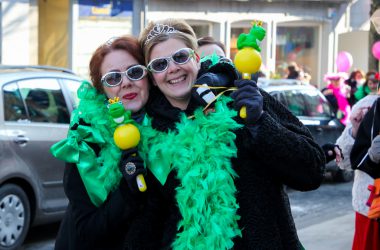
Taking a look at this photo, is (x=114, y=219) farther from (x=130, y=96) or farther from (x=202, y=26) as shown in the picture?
(x=202, y=26)

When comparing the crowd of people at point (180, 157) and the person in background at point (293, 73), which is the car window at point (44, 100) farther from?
the person in background at point (293, 73)

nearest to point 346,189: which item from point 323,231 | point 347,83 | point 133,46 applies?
point 323,231

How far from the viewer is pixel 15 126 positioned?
678 centimetres

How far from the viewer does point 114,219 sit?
2736mm

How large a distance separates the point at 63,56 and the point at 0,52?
9.51 ft

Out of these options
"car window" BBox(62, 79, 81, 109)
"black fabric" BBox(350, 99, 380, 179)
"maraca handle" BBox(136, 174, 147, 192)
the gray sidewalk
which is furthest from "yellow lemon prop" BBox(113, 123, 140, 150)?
"car window" BBox(62, 79, 81, 109)

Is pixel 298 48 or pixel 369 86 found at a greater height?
pixel 298 48

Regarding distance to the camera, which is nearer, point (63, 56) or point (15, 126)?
point (15, 126)

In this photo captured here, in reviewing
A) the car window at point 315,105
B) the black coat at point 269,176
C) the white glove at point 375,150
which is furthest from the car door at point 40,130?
the car window at point 315,105

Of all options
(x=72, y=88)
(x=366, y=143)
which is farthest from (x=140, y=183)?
(x=72, y=88)

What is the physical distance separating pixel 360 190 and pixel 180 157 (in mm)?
2717

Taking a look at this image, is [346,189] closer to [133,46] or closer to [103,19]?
[133,46]

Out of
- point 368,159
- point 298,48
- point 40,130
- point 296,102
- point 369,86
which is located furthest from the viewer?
point 298,48

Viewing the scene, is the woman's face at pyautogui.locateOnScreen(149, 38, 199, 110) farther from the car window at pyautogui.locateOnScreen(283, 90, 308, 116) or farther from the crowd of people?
the car window at pyautogui.locateOnScreen(283, 90, 308, 116)
